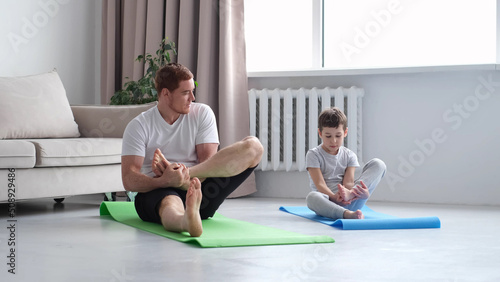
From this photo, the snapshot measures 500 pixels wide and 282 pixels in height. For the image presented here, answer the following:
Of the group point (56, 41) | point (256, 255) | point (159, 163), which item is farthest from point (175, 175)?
point (56, 41)

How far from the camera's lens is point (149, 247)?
222cm

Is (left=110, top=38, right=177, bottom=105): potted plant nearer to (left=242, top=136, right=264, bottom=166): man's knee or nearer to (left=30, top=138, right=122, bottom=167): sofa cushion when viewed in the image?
(left=30, top=138, right=122, bottom=167): sofa cushion

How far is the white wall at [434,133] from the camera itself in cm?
384

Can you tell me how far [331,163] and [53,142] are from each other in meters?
1.33

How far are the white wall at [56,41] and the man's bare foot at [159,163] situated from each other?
2.03 meters

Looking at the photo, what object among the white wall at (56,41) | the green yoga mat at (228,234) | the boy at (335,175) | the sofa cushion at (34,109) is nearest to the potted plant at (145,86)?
the sofa cushion at (34,109)

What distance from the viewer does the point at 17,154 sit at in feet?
9.95

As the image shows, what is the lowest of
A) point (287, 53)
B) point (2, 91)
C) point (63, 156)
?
point (63, 156)

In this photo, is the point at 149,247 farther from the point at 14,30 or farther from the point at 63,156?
the point at 14,30

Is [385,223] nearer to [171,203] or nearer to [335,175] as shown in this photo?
[335,175]

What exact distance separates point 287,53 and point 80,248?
8.51ft

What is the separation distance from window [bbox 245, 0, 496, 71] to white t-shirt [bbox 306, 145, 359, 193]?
1.15m

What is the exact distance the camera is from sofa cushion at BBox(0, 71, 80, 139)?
3.42 metres

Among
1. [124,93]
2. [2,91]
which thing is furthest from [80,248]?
[124,93]
